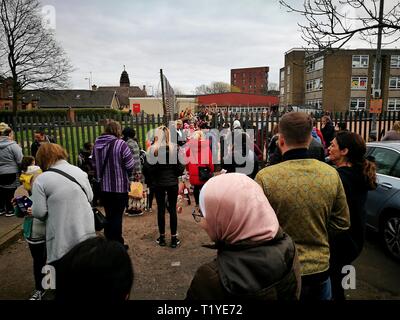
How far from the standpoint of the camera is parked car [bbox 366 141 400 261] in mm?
4258

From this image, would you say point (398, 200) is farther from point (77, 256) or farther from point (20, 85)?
point (20, 85)

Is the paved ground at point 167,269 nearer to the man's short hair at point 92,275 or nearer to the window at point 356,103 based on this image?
the man's short hair at point 92,275

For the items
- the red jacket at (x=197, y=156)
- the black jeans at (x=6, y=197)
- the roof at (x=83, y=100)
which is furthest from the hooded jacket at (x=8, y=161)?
the roof at (x=83, y=100)

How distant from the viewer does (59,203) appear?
2766mm

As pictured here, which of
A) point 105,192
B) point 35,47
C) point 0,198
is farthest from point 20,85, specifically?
point 105,192

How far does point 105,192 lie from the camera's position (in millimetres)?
4297

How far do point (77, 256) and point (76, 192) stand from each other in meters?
1.86

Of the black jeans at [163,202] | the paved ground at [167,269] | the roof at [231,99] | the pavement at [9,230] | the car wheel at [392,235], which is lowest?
the paved ground at [167,269]

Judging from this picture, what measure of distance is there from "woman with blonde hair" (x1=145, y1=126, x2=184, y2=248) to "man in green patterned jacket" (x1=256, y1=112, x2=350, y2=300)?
2861mm

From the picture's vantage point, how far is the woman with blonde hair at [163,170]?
466 centimetres

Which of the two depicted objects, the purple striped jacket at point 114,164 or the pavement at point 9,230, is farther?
the pavement at point 9,230

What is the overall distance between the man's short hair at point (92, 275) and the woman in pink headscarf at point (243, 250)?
1.15 feet

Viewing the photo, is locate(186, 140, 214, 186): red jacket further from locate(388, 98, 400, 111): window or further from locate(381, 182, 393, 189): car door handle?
locate(388, 98, 400, 111): window

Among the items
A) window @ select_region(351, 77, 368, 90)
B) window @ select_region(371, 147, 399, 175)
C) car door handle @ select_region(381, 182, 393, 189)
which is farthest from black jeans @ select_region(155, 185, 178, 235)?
window @ select_region(351, 77, 368, 90)
